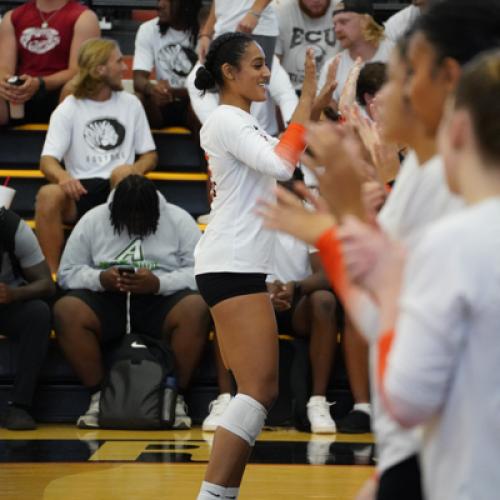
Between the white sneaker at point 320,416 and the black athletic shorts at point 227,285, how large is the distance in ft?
7.75

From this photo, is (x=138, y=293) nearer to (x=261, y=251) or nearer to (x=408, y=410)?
(x=261, y=251)

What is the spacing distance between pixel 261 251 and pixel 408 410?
2.59 m

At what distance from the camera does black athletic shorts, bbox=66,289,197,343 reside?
6852mm

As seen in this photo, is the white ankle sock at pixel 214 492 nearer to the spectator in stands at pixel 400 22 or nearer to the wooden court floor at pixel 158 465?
the wooden court floor at pixel 158 465

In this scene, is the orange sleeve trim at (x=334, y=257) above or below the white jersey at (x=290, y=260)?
above

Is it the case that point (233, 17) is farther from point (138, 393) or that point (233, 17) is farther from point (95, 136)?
point (138, 393)

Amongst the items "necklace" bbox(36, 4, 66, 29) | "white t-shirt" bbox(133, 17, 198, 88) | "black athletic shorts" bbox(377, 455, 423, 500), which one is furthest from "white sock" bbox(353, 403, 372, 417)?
"black athletic shorts" bbox(377, 455, 423, 500)

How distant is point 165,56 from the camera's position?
8.62m

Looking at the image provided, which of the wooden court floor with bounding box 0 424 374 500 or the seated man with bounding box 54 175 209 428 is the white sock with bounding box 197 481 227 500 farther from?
the seated man with bounding box 54 175 209 428

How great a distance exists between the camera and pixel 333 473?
17.4 ft

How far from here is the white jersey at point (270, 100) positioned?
26.1ft

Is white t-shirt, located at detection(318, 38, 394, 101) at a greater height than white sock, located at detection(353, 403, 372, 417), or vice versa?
white t-shirt, located at detection(318, 38, 394, 101)

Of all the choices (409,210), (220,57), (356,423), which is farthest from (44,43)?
(409,210)

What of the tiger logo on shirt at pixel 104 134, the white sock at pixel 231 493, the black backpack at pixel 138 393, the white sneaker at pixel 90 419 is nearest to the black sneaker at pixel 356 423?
the black backpack at pixel 138 393
